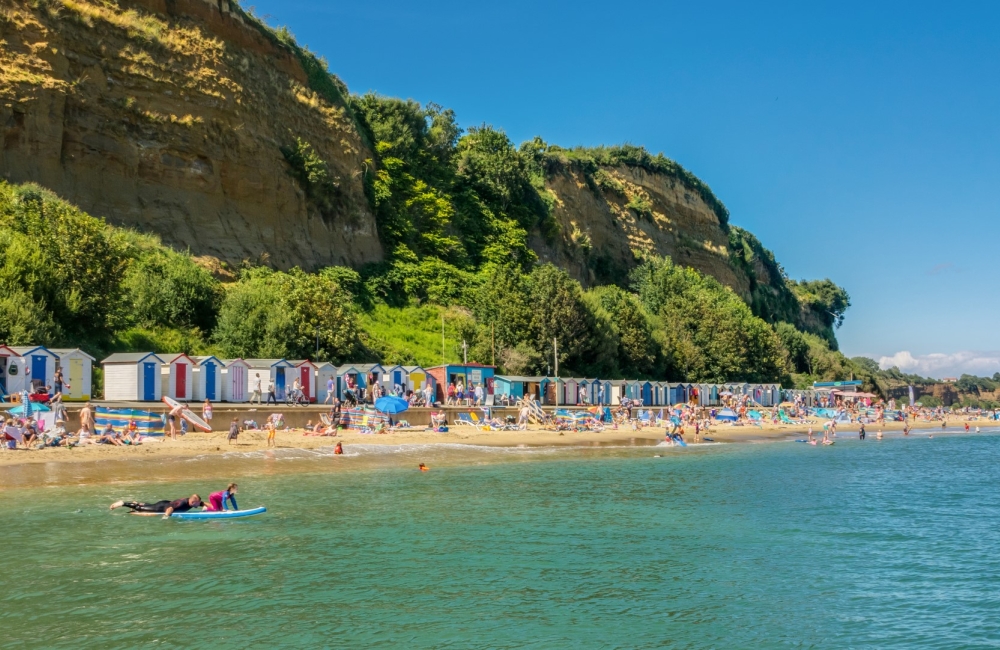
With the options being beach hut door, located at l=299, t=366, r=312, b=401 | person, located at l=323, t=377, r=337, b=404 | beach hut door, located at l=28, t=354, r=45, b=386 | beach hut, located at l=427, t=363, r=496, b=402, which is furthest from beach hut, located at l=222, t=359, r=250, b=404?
beach hut, located at l=427, t=363, r=496, b=402

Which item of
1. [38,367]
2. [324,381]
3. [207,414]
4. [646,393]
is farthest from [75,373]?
[646,393]

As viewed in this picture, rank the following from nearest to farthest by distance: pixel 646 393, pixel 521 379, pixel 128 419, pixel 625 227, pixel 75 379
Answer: pixel 128 419 < pixel 75 379 < pixel 521 379 < pixel 646 393 < pixel 625 227

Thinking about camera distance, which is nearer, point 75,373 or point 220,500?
point 220,500

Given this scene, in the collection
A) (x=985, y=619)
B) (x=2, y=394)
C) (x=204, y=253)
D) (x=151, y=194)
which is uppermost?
(x=151, y=194)

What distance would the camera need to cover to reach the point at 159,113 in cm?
4594

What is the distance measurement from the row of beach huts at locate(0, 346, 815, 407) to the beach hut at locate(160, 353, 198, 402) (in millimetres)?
39

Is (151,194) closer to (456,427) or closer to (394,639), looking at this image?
(456,427)

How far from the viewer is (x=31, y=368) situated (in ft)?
93.2

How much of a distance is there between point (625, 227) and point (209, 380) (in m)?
61.7

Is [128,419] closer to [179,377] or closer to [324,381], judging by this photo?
[179,377]

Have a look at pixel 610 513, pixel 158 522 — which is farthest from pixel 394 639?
pixel 610 513

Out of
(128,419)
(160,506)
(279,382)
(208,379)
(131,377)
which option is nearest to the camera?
(160,506)

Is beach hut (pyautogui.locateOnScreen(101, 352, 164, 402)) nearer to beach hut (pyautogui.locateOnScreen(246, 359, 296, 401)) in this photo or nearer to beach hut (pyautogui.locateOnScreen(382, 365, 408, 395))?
beach hut (pyautogui.locateOnScreen(246, 359, 296, 401))

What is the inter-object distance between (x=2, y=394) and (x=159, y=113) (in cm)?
2331
